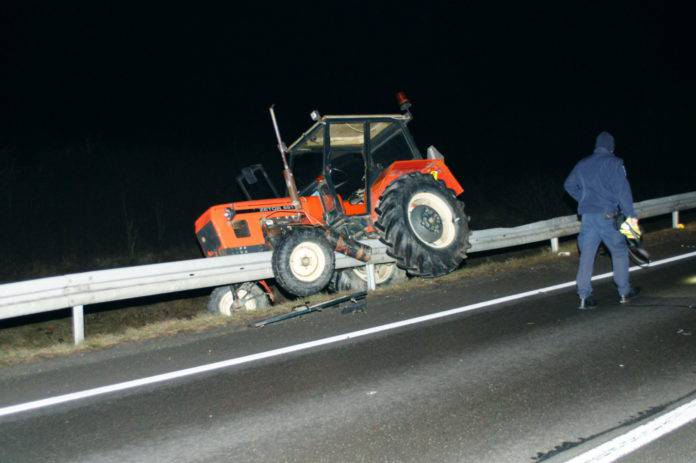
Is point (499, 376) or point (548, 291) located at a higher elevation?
point (548, 291)

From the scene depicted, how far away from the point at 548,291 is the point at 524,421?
410 cm

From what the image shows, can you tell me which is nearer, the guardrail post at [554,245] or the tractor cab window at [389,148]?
the tractor cab window at [389,148]

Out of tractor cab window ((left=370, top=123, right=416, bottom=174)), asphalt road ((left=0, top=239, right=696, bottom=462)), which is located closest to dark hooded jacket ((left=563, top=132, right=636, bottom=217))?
asphalt road ((left=0, top=239, right=696, bottom=462))

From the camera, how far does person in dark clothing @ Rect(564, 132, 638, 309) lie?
6.95m

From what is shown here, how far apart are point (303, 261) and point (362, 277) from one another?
1832 millimetres

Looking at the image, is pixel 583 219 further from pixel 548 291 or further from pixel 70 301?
pixel 70 301

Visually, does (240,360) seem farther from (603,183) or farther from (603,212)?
(603,183)

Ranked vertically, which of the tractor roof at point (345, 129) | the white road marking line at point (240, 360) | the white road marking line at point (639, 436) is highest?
the tractor roof at point (345, 129)

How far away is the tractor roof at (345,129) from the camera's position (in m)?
8.59

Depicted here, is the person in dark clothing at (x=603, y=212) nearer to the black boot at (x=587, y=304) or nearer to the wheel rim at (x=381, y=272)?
the black boot at (x=587, y=304)

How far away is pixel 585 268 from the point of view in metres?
7.00

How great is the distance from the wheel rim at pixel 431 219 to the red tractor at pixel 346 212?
15 mm

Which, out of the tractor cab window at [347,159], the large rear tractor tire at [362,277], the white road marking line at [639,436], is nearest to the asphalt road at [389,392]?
the white road marking line at [639,436]

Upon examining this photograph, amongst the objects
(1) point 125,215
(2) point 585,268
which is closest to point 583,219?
(2) point 585,268
